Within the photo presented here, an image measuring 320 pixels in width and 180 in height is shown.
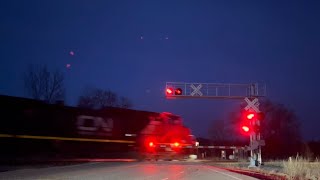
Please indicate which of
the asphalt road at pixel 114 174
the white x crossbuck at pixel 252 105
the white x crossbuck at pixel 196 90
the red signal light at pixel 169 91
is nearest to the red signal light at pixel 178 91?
the red signal light at pixel 169 91

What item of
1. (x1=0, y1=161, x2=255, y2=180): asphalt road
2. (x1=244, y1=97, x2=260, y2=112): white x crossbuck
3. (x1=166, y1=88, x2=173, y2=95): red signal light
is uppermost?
(x1=166, y1=88, x2=173, y2=95): red signal light

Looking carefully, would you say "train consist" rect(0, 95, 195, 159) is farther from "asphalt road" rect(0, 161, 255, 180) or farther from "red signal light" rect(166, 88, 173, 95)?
"asphalt road" rect(0, 161, 255, 180)

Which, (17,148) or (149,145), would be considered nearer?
(17,148)

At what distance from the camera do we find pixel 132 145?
151 ft

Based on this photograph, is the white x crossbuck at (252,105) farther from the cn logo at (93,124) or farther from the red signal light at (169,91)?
the cn logo at (93,124)

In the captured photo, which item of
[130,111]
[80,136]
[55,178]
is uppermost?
[130,111]

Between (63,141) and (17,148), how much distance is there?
524 centimetres

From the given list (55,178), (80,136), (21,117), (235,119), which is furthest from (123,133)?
(235,119)

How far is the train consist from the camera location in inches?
1356

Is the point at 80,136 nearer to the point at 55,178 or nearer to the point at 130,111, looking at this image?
the point at 130,111

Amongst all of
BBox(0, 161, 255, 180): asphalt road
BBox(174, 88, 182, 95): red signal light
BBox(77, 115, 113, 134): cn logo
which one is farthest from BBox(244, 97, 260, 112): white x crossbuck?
BBox(77, 115, 113, 134): cn logo

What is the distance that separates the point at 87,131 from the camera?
41.4 metres

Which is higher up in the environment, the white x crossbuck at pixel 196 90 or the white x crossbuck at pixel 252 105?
the white x crossbuck at pixel 196 90

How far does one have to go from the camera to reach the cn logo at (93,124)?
40.9 metres
